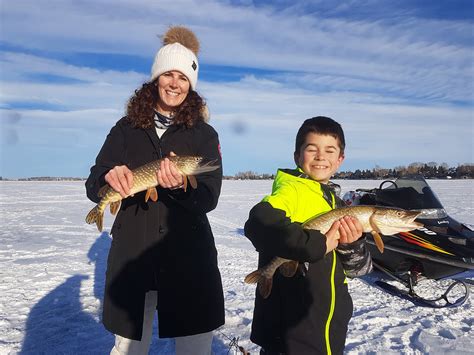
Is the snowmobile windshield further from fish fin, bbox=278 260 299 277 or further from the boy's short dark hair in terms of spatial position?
fish fin, bbox=278 260 299 277

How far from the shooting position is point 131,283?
2.36 m

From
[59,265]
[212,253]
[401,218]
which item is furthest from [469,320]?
[59,265]

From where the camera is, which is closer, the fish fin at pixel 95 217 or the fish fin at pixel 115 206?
the fish fin at pixel 115 206

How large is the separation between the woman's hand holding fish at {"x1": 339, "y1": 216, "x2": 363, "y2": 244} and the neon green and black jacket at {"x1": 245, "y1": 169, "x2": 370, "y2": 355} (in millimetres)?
71

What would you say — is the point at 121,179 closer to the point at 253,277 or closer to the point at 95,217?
the point at 95,217

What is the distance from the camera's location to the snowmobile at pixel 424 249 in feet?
15.7

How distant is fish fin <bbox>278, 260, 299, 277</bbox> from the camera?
2.11m

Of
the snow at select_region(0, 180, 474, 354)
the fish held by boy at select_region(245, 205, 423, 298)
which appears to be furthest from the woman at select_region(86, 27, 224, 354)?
the snow at select_region(0, 180, 474, 354)

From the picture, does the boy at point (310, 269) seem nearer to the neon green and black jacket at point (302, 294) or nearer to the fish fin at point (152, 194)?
the neon green and black jacket at point (302, 294)

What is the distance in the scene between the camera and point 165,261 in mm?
2381

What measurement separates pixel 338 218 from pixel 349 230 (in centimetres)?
9

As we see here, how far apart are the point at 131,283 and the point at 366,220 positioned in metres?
1.45

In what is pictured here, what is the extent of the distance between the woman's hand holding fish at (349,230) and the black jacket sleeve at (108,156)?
1.44m

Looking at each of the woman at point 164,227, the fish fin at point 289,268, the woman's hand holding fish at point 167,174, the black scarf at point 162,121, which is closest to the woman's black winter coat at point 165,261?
the woman at point 164,227
